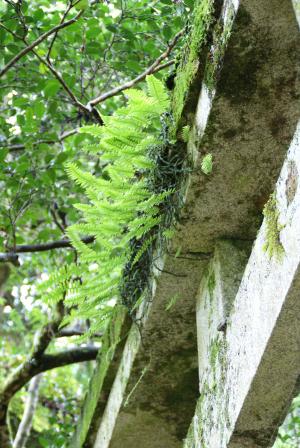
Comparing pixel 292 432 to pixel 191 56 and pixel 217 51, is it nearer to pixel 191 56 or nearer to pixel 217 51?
pixel 191 56

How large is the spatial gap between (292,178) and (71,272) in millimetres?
1580

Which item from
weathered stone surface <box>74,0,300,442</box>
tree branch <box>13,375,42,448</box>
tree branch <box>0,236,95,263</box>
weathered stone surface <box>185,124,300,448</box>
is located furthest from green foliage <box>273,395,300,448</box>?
tree branch <box>13,375,42,448</box>

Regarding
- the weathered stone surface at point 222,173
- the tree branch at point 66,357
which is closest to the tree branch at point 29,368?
the tree branch at point 66,357

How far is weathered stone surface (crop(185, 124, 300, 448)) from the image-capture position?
5.82ft

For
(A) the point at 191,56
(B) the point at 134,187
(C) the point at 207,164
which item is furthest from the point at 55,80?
(C) the point at 207,164

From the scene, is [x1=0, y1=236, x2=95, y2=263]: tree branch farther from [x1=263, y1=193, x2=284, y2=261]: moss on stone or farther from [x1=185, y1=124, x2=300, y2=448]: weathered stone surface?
[x1=263, y1=193, x2=284, y2=261]: moss on stone

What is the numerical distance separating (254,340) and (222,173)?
2.17 feet

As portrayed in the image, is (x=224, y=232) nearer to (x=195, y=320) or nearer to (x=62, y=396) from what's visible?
(x=195, y=320)

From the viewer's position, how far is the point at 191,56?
2.27 meters

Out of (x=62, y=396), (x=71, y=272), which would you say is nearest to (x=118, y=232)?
(x=71, y=272)

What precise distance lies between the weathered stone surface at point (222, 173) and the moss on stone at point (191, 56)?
55mm

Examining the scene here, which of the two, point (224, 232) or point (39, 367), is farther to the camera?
point (39, 367)

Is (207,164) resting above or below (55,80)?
below

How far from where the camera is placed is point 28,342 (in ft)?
32.7
